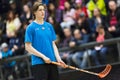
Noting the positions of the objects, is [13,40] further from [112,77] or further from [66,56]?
[112,77]

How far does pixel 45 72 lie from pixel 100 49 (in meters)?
3.87

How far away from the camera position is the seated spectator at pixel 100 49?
11.0 meters

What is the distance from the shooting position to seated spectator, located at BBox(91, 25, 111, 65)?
11.0 metres

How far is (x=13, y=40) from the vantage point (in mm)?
13758

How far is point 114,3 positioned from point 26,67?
2.75 meters

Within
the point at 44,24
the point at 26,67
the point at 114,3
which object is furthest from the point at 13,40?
the point at 44,24

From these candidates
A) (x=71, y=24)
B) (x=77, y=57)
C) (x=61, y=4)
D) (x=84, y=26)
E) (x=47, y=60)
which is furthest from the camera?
(x=61, y=4)

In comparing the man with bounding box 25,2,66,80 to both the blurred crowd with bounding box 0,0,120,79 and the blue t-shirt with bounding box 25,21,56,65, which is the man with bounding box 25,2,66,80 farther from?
the blurred crowd with bounding box 0,0,120,79

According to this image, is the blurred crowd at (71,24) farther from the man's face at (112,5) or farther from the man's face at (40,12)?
the man's face at (40,12)

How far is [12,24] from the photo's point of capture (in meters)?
14.5

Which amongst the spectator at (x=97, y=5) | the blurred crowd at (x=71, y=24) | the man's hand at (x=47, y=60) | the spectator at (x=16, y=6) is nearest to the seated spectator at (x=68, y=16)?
the blurred crowd at (x=71, y=24)

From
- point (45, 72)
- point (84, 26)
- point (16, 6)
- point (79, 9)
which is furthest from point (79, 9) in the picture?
point (45, 72)

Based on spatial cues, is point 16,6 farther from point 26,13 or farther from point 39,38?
point 39,38

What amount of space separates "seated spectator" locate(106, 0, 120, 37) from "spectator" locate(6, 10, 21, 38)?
3294 millimetres
